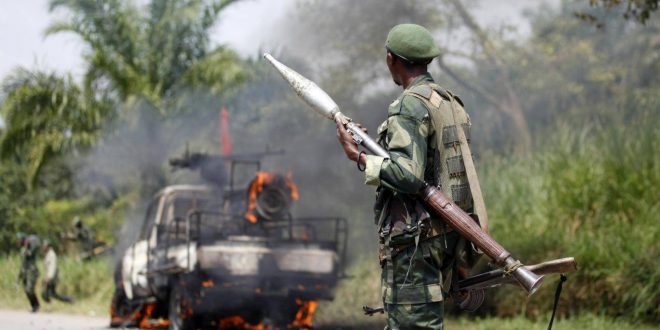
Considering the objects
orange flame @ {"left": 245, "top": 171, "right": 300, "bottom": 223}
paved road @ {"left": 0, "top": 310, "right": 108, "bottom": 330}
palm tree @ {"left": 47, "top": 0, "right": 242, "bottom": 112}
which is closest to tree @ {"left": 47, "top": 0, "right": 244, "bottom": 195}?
palm tree @ {"left": 47, "top": 0, "right": 242, "bottom": 112}

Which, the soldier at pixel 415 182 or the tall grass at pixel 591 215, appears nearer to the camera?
the soldier at pixel 415 182

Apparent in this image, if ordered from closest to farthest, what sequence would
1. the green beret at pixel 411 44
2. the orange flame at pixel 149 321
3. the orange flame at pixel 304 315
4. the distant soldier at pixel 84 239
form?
1. the green beret at pixel 411 44
2. the orange flame at pixel 304 315
3. the orange flame at pixel 149 321
4. the distant soldier at pixel 84 239

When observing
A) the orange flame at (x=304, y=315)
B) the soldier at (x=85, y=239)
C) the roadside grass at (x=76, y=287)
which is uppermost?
the soldier at (x=85, y=239)

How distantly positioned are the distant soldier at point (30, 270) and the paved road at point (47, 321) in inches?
16.9

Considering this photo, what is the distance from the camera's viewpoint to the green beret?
404 centimetres

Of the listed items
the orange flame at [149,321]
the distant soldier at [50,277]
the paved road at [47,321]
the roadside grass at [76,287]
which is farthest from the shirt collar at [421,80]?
the roadside grass at [76,287]

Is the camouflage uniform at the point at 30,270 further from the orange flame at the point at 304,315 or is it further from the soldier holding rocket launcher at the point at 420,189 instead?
the soldier holding rocket launcher at the point at 420,189

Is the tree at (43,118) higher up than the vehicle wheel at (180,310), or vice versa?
the tree at (43,118)

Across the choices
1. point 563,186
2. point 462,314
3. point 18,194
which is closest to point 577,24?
point 563,186

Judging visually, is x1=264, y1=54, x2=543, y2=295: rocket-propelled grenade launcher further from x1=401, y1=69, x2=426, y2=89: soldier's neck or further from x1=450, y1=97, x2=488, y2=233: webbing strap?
x1=401, y1=69, x2=426, y2=89: soldier's neck

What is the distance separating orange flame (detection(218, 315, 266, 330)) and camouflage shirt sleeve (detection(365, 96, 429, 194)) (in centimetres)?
783

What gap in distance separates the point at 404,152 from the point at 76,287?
16348mm

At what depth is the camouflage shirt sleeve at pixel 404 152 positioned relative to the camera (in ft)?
12.4

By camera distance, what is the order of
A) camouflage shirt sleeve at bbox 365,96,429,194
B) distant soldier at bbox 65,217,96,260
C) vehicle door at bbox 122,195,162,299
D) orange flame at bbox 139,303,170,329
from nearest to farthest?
camouflage shirt sleeve at bbox 365,96,429,194, vehicle door at bbox 122,195,162,299, orange flame at bbox 139,303,170,329, distant soldier at bbox 65,217,96,260
